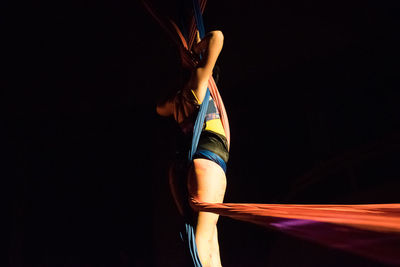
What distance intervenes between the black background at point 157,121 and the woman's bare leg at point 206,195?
1467 mm

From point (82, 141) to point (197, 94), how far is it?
224 cm

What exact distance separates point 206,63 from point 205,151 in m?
0.33

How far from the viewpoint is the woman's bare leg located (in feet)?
3.66

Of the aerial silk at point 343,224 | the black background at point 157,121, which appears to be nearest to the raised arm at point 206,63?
the aerial silk at point 343,224

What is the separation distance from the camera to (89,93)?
300cm

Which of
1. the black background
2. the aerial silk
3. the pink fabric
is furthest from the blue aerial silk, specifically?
the black background

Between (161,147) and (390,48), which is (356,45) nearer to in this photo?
(390,48)

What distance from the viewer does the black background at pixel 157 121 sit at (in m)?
2.55

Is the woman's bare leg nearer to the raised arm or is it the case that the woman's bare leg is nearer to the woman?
the woman

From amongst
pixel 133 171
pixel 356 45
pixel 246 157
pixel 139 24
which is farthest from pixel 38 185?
pixel 356 45

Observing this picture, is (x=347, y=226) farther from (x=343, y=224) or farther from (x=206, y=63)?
(x=206, y=63)

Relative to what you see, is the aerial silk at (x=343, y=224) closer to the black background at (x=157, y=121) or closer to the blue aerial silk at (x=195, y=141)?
the blue aerial silk at (x=195, y=141)

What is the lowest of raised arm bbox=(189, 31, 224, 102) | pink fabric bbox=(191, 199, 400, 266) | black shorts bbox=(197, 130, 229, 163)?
pink fabric bbox=(191, 199, 400, 266)

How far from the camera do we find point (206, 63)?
117cm
